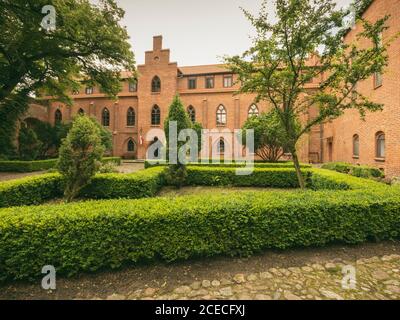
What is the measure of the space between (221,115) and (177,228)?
25.3 metres

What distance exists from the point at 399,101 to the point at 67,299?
15510 mm

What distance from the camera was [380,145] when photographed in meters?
12.5

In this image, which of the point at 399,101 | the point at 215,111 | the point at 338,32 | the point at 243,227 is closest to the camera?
the point at 243,227

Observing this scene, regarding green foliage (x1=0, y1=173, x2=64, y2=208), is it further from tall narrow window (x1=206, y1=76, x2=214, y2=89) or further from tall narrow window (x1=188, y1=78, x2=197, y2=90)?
tall narrow window (x1=206, y1=76, x2=214, y2=89)

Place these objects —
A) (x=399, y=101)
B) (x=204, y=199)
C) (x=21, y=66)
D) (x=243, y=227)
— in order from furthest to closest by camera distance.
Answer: (x=21, y=66)
(x=399, y=101)
(x=204, y=199)
(x=243, y=227)

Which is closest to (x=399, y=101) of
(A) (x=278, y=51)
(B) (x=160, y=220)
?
(A) (x=278, y=51)

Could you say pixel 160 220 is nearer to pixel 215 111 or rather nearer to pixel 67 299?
pixel 67 299

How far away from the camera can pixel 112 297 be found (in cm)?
293

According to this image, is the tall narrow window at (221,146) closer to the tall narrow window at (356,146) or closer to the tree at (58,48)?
the tall narrow window at (356,146)

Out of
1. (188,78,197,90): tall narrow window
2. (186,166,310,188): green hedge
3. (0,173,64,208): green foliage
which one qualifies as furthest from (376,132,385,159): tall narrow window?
(188,78,197,90): tall narrow window

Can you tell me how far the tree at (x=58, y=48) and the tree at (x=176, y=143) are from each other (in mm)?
6158

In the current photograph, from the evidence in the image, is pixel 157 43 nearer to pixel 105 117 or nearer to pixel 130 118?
pixel 130 118

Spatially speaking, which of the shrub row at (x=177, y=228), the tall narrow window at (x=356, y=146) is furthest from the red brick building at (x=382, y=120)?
the shrub row at (x=177, y=228)

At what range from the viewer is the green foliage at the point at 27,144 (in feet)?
62.6
